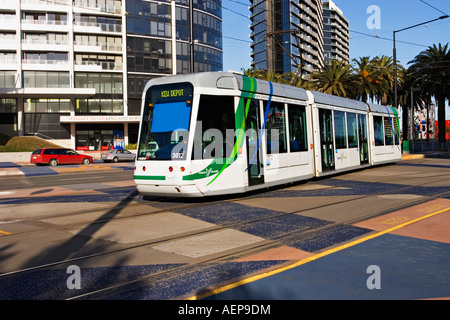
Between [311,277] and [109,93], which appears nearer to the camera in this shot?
[311,277]

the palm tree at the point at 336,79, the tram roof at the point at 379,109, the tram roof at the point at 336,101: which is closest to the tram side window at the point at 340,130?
the tram roof at the point at 336,101

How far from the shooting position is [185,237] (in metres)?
7.56

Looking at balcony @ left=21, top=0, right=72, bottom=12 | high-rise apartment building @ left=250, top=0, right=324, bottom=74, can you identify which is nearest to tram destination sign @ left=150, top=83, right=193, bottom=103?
balcony @ left=21, top=0, right=72, bottom=12

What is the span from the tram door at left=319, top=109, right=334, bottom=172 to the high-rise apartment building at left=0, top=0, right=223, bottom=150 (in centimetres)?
4566

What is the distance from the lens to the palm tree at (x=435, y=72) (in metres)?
42.3

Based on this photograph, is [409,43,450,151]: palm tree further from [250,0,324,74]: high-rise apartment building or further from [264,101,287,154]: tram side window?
[250,0,324,74]: high-rise apartment building

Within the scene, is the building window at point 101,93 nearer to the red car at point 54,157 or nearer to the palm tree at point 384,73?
the red car at point 54,157

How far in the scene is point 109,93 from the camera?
201 ft

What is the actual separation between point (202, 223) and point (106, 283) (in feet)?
12.4

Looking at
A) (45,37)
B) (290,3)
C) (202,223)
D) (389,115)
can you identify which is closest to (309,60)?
(290,3)

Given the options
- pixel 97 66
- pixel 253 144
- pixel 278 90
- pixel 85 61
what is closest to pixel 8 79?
pixel 85 61

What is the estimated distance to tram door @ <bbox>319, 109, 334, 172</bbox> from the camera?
16.2 metres

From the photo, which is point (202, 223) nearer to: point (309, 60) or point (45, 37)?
point (45, 37)
